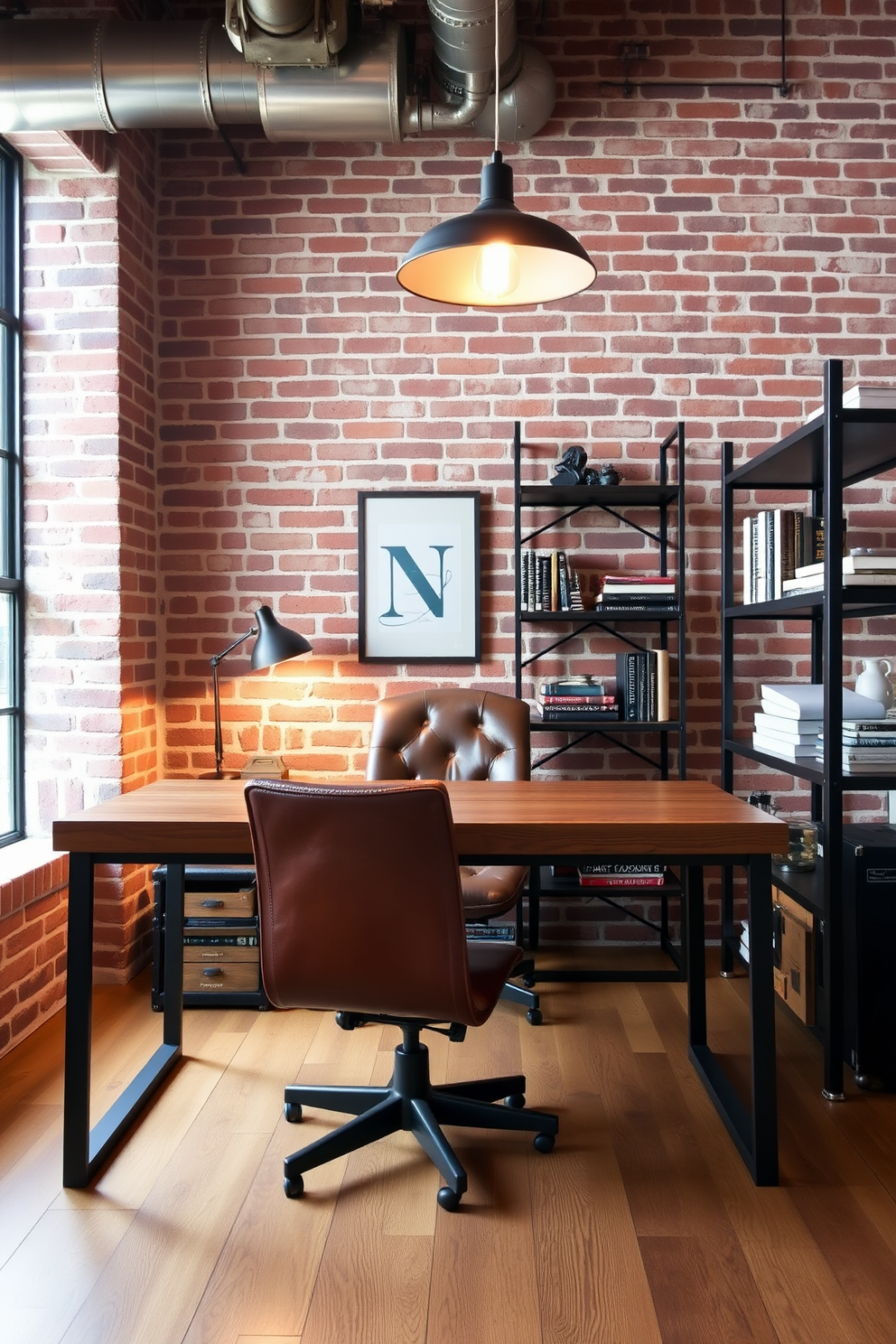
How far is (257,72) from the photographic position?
2967 mm

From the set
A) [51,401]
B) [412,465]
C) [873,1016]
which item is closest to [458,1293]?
[873,1016]

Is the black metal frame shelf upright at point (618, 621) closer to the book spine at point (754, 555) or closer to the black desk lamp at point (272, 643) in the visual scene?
the book spine at point (754, 555)

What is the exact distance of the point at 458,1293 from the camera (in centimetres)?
166

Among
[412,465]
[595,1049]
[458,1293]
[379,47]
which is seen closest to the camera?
[458,1293]

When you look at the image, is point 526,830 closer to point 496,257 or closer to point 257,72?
point 496,257

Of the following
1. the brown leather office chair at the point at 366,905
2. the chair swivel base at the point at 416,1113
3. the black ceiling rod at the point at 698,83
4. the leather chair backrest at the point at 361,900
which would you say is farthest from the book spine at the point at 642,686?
the black ceiling rod at the point at 698,83

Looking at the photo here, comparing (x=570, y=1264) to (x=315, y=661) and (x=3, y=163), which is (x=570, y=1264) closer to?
(x=315, y=661)

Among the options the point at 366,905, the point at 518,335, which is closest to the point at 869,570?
the point at 366,905

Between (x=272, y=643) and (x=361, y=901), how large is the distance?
1.45 metres

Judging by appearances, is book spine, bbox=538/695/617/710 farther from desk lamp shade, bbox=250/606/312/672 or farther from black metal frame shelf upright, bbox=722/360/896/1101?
desk lamp shade, bbox=250/606/312/672

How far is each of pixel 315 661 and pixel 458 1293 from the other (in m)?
2.24

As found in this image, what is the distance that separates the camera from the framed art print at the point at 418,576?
3.48 metres

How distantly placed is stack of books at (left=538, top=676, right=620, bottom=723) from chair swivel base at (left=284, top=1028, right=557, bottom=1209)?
4.22 feet

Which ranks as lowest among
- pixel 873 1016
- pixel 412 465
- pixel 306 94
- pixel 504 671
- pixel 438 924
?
pixel 873 1016
